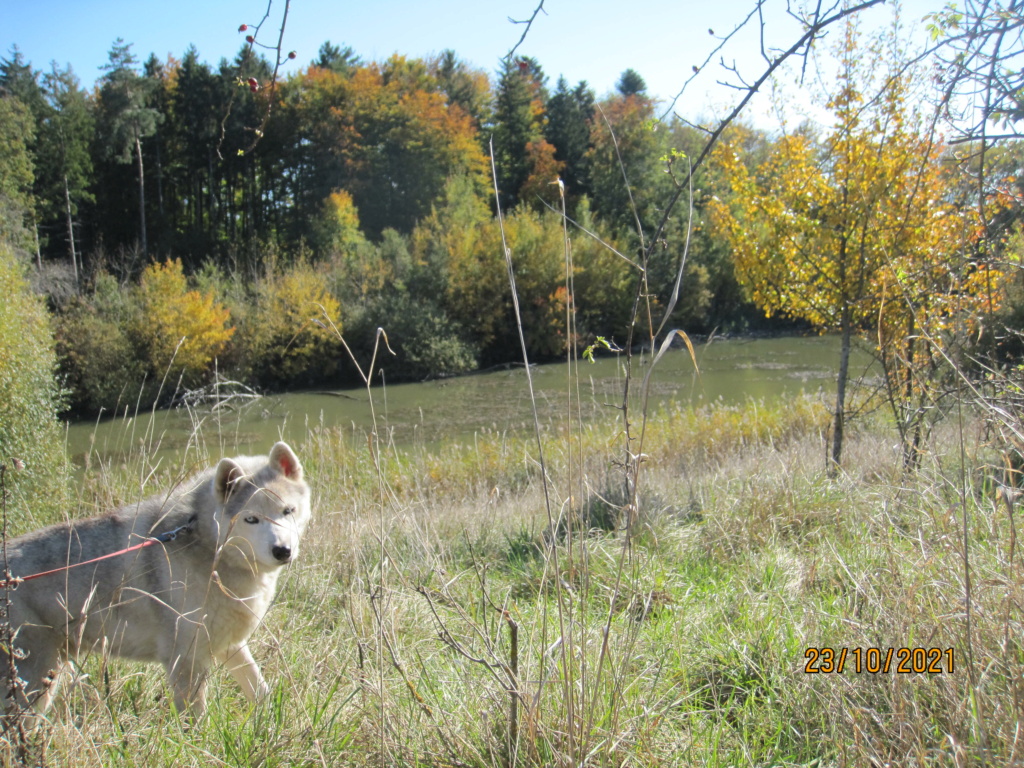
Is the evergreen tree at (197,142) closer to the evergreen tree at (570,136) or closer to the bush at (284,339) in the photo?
the bush at (284,339)

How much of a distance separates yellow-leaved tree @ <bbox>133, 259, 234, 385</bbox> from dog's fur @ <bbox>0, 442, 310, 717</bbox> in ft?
88.0

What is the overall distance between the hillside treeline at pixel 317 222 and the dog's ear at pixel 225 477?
22.0m

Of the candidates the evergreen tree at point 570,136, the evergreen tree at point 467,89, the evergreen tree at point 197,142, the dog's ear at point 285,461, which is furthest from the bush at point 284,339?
the dog's ear at point 285,461

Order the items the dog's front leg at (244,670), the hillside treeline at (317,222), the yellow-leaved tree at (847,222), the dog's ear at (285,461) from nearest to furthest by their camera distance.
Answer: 1. the dog's front leg at (244,670)
2. the dog's ear at (285,461)
3. the yellow-leaved tree at (847,222)
4. the hillside treeline at (317,222)

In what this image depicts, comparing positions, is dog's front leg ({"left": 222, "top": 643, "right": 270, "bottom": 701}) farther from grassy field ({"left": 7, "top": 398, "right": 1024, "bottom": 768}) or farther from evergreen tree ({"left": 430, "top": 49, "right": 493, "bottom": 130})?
evergreen tree ({"left": 430, "top": 49, "right": 493, "bottom": 130})

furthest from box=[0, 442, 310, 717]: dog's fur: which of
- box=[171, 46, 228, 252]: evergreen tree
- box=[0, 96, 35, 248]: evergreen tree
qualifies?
box=[171, 46, 228, 252]: evergreen tree

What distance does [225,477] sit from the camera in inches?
126

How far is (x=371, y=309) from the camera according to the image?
1401 inches

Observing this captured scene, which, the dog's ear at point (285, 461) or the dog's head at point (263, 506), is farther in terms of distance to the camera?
the dog's ear at point (285, 461)

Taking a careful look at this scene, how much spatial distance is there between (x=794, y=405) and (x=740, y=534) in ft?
36.0

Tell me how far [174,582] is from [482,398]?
2439 centimetres

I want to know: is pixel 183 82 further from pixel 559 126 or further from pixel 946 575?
pixel 946 575

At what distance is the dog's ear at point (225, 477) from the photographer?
3.12 m

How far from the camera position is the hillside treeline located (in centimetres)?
3011
